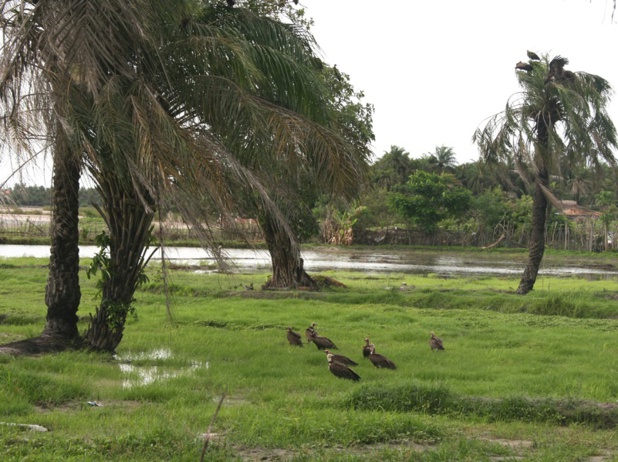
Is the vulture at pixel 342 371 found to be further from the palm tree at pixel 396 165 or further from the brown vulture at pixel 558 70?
the palm tree at pixel 396 165

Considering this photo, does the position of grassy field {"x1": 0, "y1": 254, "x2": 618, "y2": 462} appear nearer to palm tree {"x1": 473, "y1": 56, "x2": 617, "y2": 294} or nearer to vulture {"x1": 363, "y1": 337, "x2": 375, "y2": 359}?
vulture {"x1": 363, "y1": 337, "x2": 375, "y2": 359}

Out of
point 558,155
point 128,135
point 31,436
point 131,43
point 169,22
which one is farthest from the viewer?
point 558,155

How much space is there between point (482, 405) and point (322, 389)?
1.98 m

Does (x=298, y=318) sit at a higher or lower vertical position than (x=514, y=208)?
lower

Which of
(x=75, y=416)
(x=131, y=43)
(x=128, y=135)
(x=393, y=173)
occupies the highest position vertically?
(x=393, y=173)

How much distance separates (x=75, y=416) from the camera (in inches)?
249

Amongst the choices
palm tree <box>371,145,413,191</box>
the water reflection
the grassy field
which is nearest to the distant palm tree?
palm tree <box>371,145,413,191</box>

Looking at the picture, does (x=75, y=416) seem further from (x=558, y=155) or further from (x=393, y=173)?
(x=393, y=173)

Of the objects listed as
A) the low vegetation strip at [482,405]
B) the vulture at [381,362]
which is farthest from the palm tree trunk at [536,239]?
the low vegetation strip at [482,405]

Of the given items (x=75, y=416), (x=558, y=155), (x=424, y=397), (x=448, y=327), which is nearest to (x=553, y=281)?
(x=558, y=155)

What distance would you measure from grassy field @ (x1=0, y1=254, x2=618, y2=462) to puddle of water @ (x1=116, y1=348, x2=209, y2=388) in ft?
0.08

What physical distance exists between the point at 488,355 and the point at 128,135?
6.41 metres

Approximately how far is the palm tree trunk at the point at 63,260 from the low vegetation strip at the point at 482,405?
16.1 ft

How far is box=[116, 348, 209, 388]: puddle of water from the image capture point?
326 inches
